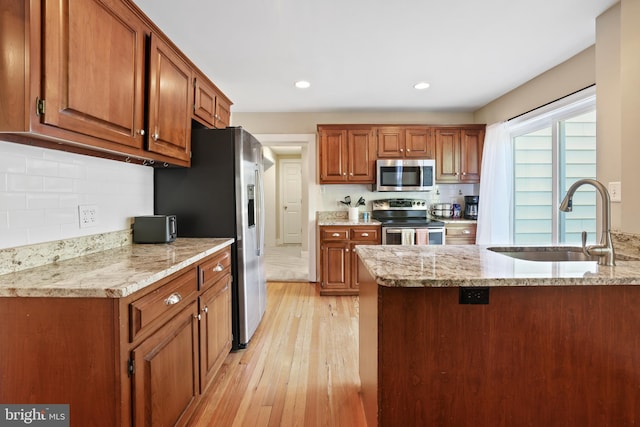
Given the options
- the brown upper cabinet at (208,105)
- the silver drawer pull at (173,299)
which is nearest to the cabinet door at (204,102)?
the brown upper cabinet at (208,105)

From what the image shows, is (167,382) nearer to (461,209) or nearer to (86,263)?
(86,263)

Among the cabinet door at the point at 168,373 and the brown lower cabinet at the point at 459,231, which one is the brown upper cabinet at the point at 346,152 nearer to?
the brown lower cabinet at the point at 459,231

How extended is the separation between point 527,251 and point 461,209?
269cm

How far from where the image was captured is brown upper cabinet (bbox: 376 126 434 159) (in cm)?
408

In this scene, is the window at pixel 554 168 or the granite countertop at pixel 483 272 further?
the window at pixel 554 168

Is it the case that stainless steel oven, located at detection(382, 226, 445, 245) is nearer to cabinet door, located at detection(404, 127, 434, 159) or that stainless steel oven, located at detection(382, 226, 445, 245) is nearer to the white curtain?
the white curtain

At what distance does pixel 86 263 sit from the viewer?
149 cm

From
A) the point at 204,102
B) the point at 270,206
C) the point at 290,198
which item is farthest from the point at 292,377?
the point at 290,198

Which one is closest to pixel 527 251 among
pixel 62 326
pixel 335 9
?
pixel 335 9

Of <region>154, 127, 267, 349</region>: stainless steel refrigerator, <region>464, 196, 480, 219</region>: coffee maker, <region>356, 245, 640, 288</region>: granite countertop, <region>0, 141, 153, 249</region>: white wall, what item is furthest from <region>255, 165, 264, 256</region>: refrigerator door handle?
<region>464, 196, 480, 219</region>: coffee maker

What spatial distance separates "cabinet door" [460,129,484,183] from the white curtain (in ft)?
0.84

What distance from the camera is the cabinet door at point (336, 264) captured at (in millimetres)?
3871

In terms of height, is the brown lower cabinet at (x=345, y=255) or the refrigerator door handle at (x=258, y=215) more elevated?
the refrigerator door handle at (x=258, y=215)

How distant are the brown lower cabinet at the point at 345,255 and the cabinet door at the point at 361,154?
2.33 ft
